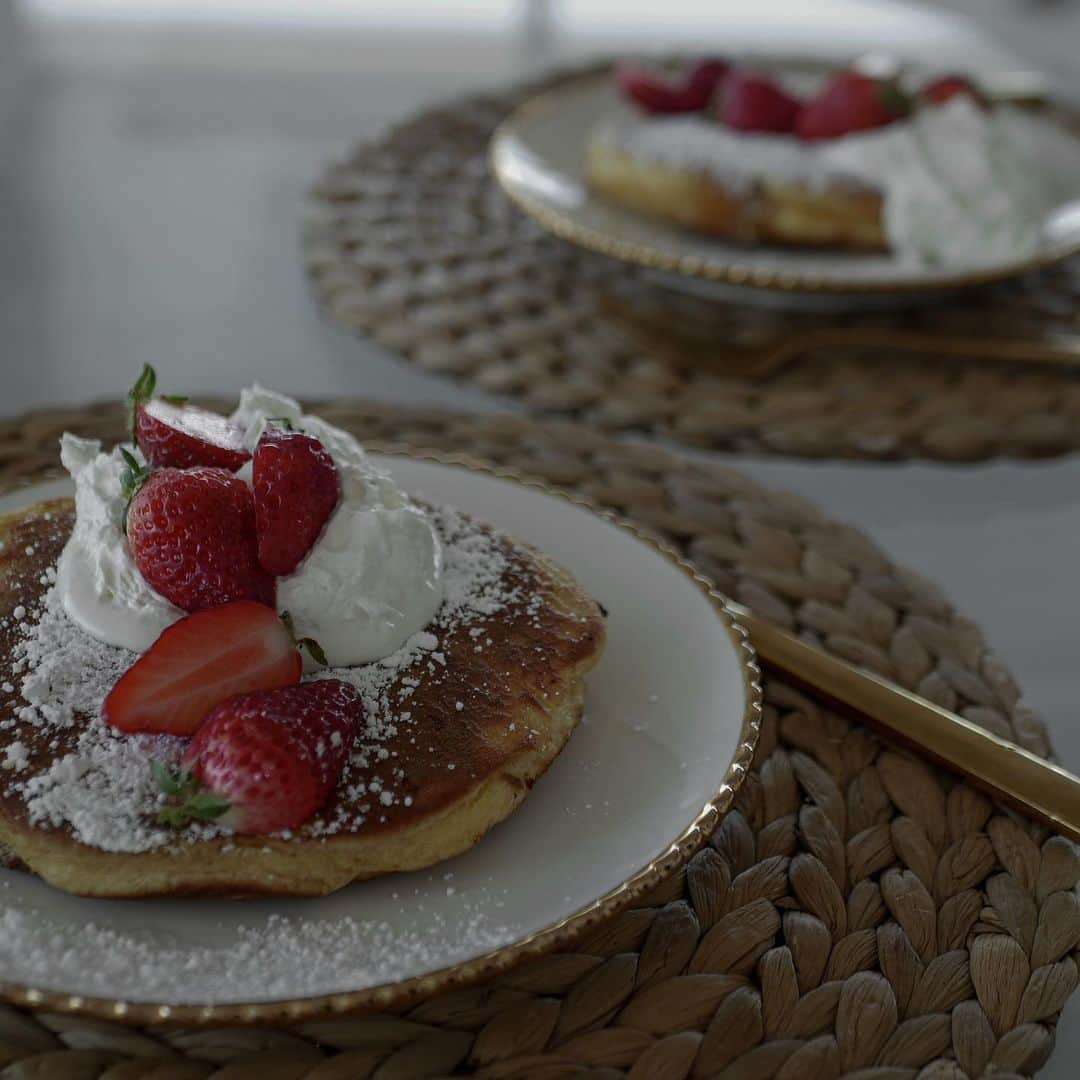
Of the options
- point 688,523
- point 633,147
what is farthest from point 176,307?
point 688,523

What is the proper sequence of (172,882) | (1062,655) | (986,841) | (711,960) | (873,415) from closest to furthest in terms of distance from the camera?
(172,882)
(711,960)
(986,841)
(1062,655)
(873,415)

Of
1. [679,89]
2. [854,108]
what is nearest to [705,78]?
[679,89]

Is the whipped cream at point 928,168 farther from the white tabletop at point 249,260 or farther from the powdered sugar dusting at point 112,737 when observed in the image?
the powdered sugar dusting at point 112,737

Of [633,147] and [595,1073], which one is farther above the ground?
[633,147]

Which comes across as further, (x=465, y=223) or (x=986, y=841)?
(x=465, y=223)

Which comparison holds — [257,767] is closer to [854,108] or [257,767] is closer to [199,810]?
[199,810]

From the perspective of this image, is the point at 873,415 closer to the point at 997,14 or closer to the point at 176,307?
the point at 176,307

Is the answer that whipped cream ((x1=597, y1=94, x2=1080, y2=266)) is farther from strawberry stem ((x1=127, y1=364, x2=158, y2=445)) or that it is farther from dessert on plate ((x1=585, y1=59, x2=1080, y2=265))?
strawberry stem ((x1=127, y1=364, x2=158, y2=445))
